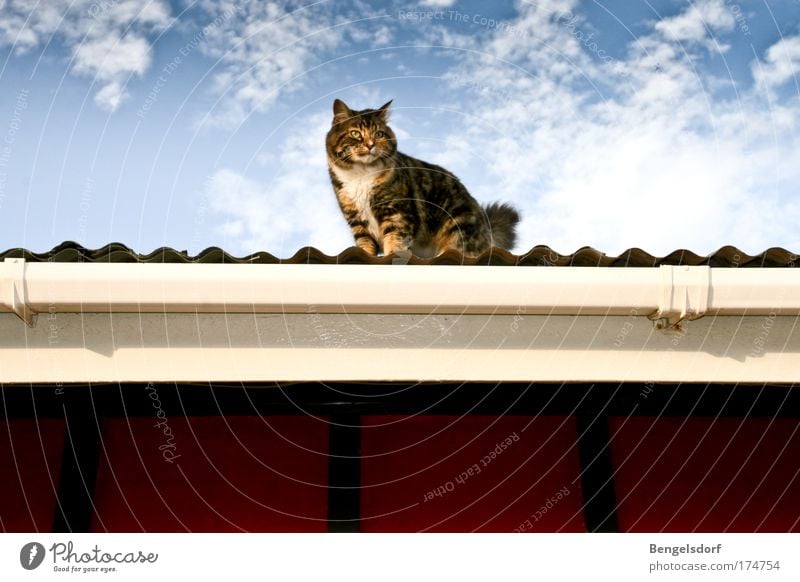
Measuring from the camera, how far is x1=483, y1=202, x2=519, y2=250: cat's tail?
16.8 feet

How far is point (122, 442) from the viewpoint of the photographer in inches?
133

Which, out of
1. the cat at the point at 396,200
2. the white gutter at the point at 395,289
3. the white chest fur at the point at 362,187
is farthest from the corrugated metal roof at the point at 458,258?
the white chest fur at the point at 362,187

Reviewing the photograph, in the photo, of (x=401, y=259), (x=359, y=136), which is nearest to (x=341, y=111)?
(x=359, y=136)

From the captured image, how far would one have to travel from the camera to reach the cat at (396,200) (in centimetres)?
447

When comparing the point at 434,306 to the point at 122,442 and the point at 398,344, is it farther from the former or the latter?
the point at 122,442

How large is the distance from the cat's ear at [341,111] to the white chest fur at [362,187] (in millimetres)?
355

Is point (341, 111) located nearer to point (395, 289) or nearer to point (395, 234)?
point (395, 234)

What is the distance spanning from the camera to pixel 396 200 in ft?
14.9

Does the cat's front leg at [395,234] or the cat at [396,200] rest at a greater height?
the cat at [396,200]

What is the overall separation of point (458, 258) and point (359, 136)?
2476 millimetres

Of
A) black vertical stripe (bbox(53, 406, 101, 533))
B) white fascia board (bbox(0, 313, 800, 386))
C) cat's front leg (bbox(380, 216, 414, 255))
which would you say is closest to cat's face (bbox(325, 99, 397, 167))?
cat's front leg (bbox(380, 216, 414, 255))

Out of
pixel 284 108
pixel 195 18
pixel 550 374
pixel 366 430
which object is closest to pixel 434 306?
pixel 550 374

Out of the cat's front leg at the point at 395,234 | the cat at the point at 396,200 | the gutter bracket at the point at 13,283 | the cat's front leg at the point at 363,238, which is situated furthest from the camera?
the cat's front leg at the point at 363,238

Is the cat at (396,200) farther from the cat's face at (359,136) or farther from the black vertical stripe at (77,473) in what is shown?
the black vertical stripe at (77,473)
